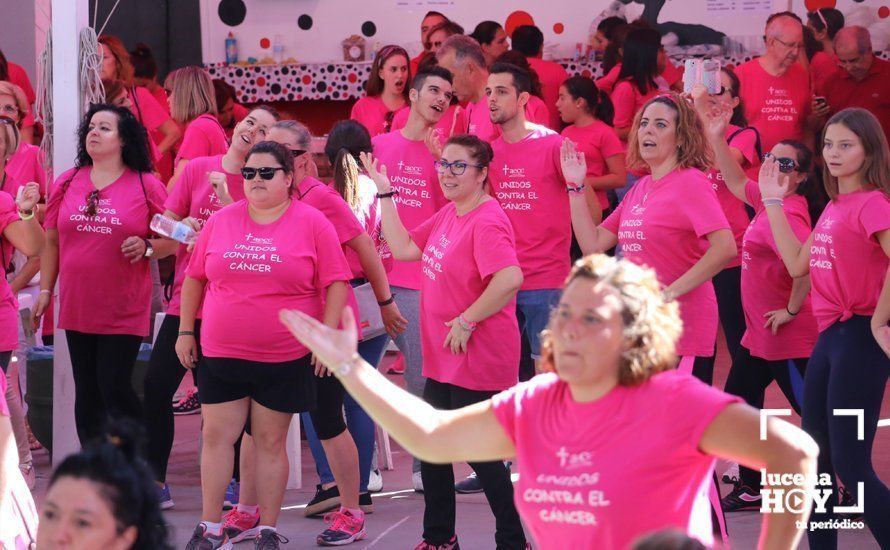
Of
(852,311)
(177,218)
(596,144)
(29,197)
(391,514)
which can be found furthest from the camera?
(596,144)

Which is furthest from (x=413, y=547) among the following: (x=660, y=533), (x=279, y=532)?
(x=660, y=533)

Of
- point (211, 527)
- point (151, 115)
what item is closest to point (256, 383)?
point (211, 527)

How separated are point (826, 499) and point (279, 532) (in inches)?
85.9

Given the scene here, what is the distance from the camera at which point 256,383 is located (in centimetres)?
479

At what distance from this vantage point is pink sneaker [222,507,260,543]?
202 inches

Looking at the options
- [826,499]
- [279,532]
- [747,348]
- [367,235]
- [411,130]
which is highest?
[411,130]

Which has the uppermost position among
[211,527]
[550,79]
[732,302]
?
[550,79]

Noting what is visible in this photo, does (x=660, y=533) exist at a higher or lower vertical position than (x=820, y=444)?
higher

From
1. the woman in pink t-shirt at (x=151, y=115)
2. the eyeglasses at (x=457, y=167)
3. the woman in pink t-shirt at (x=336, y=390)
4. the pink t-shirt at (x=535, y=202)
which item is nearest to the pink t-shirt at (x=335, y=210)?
the woman in pink t-shirt at (x=336, y=390)

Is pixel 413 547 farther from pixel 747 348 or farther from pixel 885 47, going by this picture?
pixel 885 47

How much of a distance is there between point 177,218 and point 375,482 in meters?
1.50

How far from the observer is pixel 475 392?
4.78m

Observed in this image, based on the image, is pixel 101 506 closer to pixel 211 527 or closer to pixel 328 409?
pixel 211 527

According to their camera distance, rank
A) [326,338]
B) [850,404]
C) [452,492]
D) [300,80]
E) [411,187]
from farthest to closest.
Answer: [300,80], [411,187], [452,492], [850,404], [326,338]
